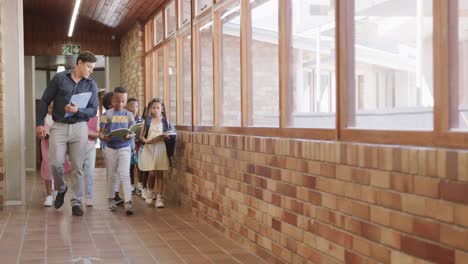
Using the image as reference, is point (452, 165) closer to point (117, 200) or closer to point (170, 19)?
point (117, 200)

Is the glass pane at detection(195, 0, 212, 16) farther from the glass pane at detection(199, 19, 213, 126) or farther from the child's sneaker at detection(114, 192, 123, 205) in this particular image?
the child's sneaker at detection(114, 192, 123, 205)

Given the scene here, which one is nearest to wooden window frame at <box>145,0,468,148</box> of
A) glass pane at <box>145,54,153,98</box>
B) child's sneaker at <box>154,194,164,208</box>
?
Result: child's sneaker at <box>154,194,164,208</box>

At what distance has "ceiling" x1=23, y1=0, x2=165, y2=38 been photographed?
11.0 m

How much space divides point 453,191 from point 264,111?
8.93 feet

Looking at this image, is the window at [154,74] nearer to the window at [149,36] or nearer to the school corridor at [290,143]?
the window at [149,36]

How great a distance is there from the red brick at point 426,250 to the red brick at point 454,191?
7.4 inches

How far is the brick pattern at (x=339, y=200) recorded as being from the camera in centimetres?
261

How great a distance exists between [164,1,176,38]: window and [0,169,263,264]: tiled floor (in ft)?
8.72

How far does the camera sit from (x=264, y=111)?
203 inches

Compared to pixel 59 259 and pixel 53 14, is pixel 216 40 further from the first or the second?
pixel 53 14

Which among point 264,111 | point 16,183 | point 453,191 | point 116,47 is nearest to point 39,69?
point 116,47

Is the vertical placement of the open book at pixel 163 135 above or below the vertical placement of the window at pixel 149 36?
below

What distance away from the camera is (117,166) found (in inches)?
295

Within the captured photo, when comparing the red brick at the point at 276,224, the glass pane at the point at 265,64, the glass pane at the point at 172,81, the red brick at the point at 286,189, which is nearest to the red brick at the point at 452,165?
the red brick at the point at 286,189
